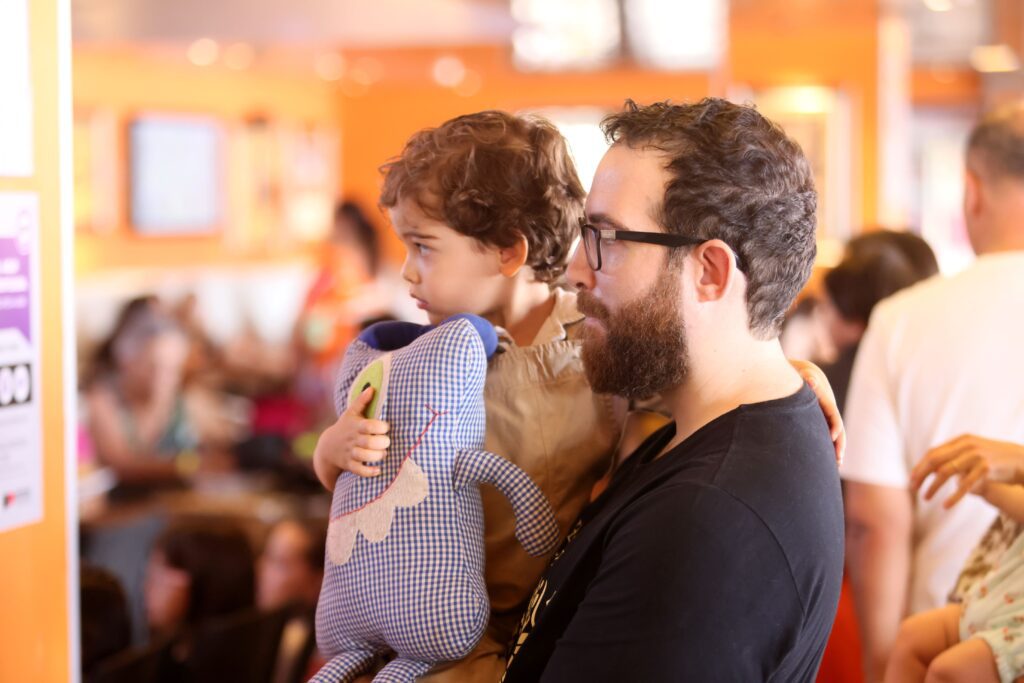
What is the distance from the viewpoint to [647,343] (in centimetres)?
149

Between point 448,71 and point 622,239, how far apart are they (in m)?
9.64

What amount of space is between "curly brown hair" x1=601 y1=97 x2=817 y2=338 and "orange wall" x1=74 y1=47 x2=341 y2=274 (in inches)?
329

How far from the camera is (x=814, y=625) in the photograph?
4.66ft

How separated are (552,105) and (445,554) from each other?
9.37 meters

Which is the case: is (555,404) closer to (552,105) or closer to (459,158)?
(459,158)

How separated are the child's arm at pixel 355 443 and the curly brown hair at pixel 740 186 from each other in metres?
0.48

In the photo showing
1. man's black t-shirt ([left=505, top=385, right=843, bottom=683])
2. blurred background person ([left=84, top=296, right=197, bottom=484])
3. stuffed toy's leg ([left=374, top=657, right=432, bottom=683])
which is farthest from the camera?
blurred background person ([left=84, top=296, right=197, bottom=484])

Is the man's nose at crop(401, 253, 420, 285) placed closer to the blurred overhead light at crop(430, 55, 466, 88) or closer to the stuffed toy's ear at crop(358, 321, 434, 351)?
the stuffed toy's ear at crop(358, 321, 434, 351)

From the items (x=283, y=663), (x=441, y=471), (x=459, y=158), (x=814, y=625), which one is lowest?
(x=283, y=663)

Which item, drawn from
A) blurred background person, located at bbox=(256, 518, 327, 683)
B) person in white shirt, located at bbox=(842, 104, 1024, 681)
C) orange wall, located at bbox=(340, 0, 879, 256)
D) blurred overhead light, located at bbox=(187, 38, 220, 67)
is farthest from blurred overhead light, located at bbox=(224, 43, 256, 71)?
person in white shirt, located at bbox=(842, 104, 1024, 681)

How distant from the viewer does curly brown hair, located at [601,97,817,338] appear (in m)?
1.46

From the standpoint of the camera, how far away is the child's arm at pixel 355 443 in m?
1.62

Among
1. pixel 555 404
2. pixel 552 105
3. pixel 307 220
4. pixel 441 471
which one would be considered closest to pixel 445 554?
pixel 441 471

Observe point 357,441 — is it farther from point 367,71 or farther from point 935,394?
point 367,71
